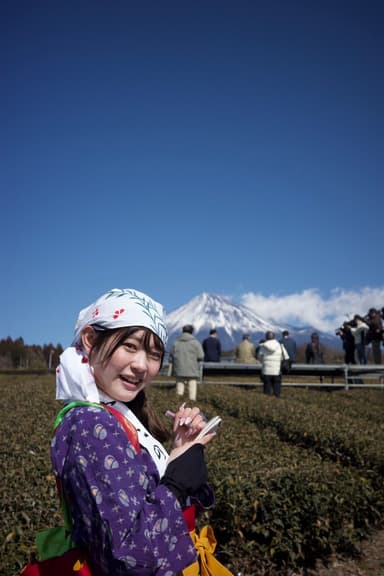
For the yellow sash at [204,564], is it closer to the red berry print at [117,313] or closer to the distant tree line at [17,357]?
the red berry print at [117,313]

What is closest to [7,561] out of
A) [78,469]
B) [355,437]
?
[78,469]

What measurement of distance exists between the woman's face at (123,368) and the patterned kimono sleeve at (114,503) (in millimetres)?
235

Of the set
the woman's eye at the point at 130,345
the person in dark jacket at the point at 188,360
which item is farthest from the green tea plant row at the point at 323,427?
the woman's eye at the point at 130,345

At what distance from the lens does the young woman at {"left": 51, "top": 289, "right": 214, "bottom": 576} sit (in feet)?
4.96

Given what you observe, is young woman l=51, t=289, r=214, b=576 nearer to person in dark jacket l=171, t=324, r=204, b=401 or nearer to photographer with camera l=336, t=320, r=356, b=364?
person in dark jacket l=171, t=324, r=204, b=401

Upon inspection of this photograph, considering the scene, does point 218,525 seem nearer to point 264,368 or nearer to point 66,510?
point 66,510

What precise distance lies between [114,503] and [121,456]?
0.46 feet

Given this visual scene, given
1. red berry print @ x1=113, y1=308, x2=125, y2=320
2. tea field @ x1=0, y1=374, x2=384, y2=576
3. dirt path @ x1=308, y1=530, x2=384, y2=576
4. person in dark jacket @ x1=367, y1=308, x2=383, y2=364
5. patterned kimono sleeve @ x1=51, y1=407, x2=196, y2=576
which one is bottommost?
dirt path @ x1=308, y1=530, x2=384, y2=576

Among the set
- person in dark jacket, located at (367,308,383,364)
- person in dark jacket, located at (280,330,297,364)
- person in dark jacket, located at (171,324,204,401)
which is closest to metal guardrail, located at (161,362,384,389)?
person in dark jacket, located at (280,330,297,364)

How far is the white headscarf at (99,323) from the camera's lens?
1774 millimetres

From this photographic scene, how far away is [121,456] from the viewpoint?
158 centimetres

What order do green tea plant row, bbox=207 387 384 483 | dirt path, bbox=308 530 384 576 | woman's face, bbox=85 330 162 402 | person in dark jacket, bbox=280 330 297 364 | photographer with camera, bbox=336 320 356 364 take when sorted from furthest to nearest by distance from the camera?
photographer with camera, bbox=336 320 356 364, person in dark jacket, bbox=280 330 297 364, green tea plant row, bbox=207 387 384 483, dirt path, bbox=308 530 384 576, woman's face, bbox=85 330 162 402

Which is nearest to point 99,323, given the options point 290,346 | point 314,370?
point 290,346

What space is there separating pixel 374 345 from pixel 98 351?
58.4 ft
